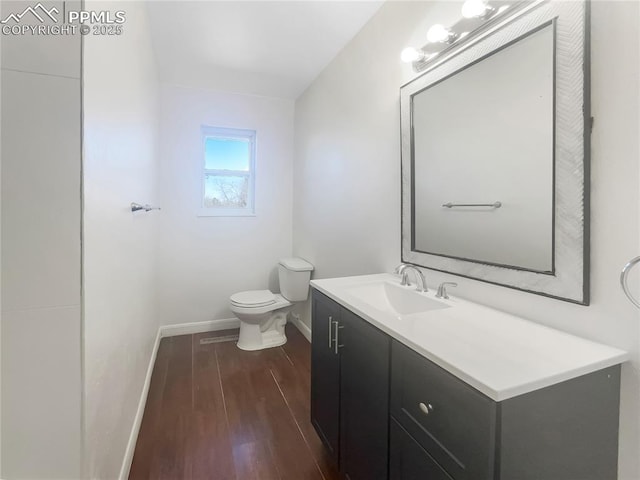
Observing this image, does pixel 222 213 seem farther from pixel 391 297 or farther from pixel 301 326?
pixel 391 297

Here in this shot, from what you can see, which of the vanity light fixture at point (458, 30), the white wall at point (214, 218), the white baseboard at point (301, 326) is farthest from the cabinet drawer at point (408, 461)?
the white wall at point (214, 218)

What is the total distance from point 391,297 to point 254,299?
5.08 feet

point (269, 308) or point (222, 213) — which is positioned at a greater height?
point (222, 213)

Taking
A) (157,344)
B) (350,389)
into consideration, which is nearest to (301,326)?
(157,344)

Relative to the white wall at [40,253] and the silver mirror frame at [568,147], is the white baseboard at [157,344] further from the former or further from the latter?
the silver mirror frame at [568,147]

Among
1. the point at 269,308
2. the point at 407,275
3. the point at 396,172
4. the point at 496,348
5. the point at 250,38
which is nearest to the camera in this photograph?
the point at 496,348

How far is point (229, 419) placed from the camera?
74.2 inches

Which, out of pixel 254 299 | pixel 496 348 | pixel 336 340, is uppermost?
pixel 496 348

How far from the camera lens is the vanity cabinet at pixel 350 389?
107cm

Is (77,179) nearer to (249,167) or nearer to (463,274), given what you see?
(463,274)

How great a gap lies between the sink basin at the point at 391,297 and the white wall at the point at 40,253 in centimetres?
104

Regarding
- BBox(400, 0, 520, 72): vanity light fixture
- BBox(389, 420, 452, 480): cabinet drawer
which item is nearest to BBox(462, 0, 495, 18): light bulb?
BBox(400, 0, 520, 72): vanity light fixture

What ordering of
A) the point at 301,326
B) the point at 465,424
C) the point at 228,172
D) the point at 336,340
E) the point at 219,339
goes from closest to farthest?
1. the point at 465,424
2. the point at 336,340
3. the point at 219,339
4. the point at 301,326
5. the point at 228,172

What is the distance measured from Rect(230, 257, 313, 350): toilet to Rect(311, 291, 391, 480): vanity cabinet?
3.83 ft
